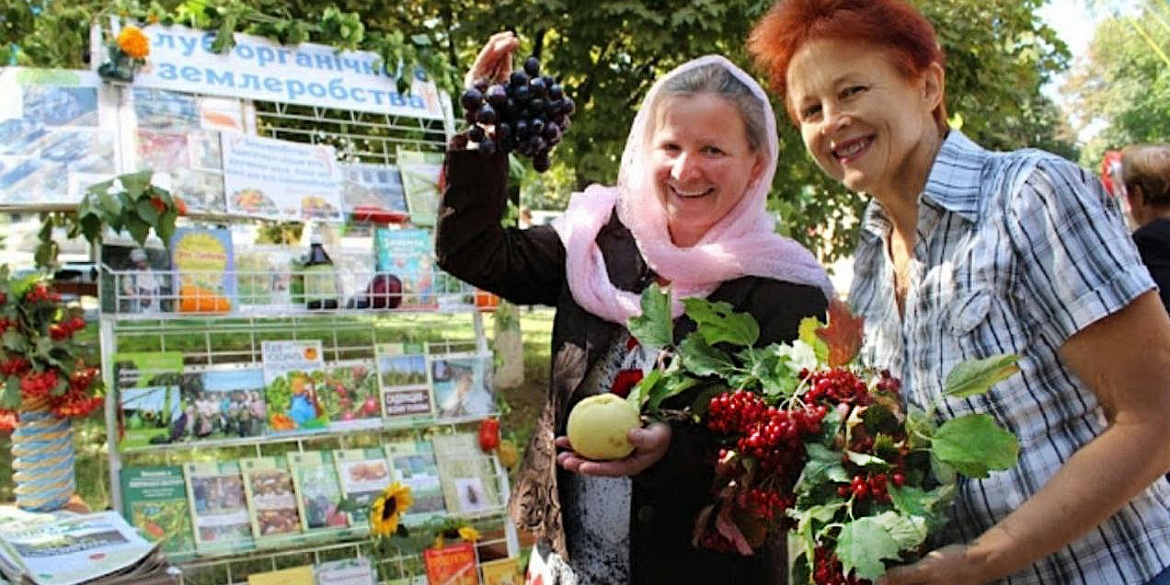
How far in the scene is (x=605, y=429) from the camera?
137 cm

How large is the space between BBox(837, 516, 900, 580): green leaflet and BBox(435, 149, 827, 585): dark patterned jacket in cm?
45

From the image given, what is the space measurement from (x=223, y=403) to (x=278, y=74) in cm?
103

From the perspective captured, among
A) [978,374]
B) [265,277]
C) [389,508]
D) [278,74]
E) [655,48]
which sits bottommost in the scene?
[389,508]

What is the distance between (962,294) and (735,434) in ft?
1.07

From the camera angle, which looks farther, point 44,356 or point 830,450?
point 44,356

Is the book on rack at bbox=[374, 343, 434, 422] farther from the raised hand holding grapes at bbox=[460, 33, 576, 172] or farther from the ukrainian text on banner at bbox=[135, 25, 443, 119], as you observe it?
the raised hand holding grapes at bbox=[460, 33, 576, 172]

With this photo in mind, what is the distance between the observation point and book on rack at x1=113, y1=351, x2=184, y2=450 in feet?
8.85

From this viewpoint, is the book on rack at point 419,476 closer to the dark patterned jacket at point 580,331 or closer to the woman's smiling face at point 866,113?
the dark patterned jacket at point 580,331

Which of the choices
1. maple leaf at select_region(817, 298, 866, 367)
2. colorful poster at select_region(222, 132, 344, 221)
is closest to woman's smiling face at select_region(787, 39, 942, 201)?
maple leaf at select_region(817, 298, 866, 367)

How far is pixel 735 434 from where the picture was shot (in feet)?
4.00

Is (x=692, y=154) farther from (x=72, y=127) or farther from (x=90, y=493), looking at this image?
(x=90, y=493)

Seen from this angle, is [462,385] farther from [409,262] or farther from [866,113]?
[866,113]

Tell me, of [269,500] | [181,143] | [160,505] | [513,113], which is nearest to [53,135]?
[181,143]

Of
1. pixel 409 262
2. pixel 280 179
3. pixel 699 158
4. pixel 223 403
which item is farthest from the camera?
pixel 409 262
